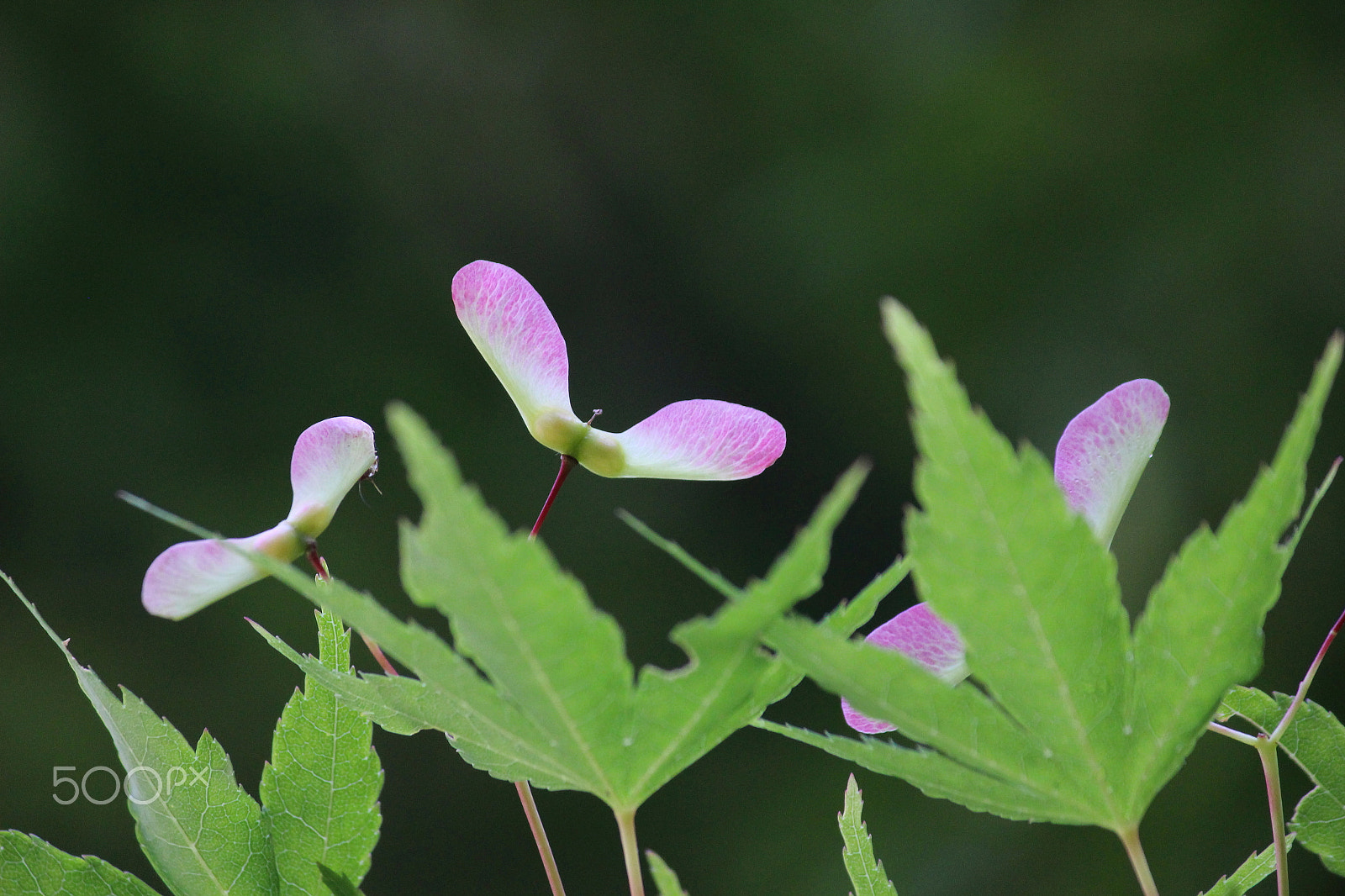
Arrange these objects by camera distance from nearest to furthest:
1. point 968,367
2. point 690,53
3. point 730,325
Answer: point 968,367
point 730,325
point 690,53

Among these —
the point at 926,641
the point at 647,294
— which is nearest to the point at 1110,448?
the point at 926,641

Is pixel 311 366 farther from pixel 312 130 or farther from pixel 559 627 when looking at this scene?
pixel 559 627

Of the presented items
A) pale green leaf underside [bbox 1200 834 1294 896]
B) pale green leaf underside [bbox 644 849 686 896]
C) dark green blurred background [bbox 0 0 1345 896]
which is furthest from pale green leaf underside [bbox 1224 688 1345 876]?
dark green blurred background [bbox 0 0 1345 896]

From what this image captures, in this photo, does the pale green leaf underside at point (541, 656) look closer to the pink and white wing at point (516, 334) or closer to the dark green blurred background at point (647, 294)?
the pink and white wing at point (516, 334)

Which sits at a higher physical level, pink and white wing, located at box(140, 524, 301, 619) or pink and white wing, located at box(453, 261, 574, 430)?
pink and white wing, located at box(453, 261, 574, 430)

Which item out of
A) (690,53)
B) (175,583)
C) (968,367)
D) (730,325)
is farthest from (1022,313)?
(175,583)

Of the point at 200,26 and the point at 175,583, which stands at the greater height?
the point at 200,26

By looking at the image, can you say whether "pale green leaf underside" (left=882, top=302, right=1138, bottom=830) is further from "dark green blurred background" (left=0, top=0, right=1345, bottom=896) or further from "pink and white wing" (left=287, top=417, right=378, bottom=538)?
"dark green blurred background" (left=0, top=0, right=1345, bottom=896)
